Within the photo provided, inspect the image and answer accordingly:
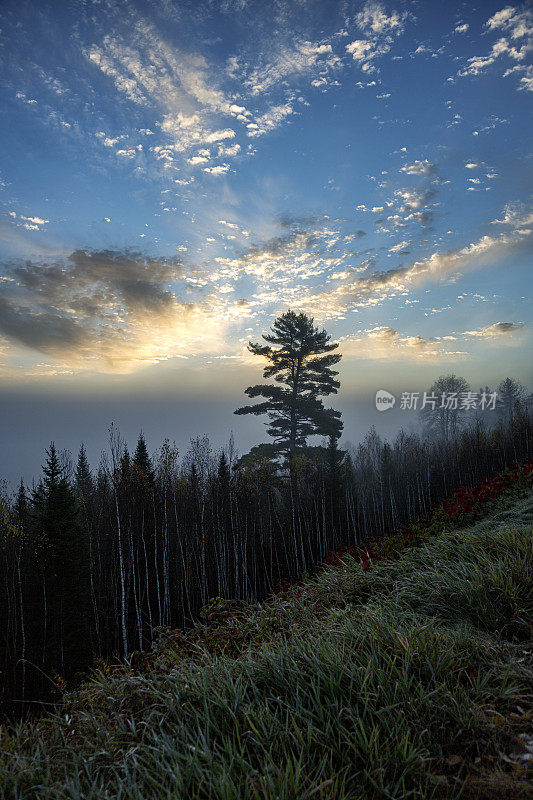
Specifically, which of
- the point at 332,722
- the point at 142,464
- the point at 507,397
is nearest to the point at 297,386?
the point at 142,464

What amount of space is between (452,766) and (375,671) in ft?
2.50

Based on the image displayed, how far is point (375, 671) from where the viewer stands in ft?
10.6

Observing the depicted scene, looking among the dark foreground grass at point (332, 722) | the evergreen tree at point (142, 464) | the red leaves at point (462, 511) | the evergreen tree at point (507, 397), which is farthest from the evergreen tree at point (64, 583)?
the evergreen tree at point (507, 397)

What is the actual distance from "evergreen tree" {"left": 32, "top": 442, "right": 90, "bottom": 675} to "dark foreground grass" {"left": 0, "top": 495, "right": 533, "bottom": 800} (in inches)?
613

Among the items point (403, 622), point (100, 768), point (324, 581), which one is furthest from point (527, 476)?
point (100, 768)

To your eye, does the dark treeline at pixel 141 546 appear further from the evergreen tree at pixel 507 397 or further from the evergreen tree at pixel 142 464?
the evergreen tree at pixel 507 397

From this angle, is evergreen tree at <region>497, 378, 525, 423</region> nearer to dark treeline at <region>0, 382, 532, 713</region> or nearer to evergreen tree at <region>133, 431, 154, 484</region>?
dark treeline at <region>0, 382, 532, 713</region>

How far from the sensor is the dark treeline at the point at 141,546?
1764cm

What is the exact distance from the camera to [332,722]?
2.91 meters

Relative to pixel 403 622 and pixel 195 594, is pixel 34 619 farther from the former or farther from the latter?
pixel 403 622

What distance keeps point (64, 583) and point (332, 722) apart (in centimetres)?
1903

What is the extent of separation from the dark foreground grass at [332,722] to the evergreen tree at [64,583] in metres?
15.6

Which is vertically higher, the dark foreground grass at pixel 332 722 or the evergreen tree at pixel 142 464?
the evergreen tree at pixel 142 464

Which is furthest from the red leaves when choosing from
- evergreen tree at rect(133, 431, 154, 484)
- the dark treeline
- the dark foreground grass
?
evergreen tree at rect(133, 431, 154, 484)
